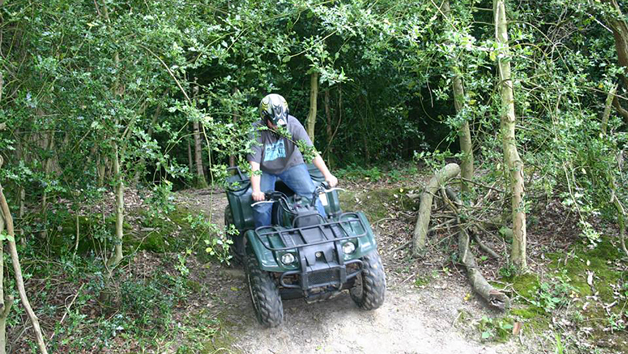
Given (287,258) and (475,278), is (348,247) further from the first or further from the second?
(475,278)

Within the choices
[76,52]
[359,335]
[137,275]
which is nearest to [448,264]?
[359,335]

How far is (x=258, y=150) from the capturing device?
16.8 feet

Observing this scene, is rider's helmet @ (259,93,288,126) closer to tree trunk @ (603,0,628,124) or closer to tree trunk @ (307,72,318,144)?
tree trunk @ (307,72,318,144)

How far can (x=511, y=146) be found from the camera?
5699 mm

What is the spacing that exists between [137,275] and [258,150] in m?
1.74

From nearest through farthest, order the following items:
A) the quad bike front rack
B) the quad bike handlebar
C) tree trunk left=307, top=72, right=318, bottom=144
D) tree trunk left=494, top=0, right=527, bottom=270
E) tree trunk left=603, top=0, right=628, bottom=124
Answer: the quad bike front rack < the quad bike handlebar < tree trunk left=494, top=0, right=527, bottom=270 < tree trunk left=603, top=0, right=628, bottom=124 < tree trunk left=307, top=72, right=318, bottom=144

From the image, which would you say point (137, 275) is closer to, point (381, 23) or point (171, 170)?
point (171, 170)

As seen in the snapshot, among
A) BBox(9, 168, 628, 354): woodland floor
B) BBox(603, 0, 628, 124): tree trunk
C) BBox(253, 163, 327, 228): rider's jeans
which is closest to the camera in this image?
BBox(9, 168, 628, 354): woodland floor

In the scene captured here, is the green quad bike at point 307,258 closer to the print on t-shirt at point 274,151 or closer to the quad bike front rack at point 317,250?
the quad bike front rack at point 317,250

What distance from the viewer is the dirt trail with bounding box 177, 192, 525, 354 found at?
484cm

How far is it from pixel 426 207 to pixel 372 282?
212 cm

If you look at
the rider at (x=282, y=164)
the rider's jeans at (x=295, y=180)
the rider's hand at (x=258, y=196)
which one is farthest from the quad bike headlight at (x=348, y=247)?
the rider's hand at (x=258, y=196)

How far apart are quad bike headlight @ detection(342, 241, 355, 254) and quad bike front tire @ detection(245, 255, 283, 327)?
650 mm

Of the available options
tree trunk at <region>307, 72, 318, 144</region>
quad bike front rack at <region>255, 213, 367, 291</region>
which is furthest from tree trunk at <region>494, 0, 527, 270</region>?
tree trunk at <region>307, 72, 318, 144</region>
